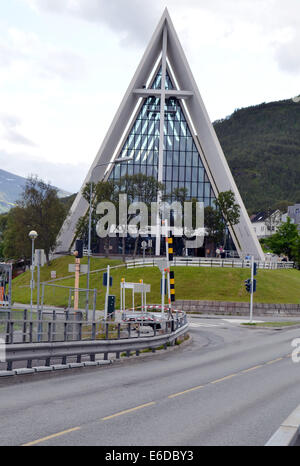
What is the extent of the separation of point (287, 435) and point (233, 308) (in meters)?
39.1

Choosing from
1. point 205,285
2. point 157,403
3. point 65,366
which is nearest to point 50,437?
point 157,403

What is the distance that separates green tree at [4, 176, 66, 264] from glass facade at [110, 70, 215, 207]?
16.5 meters

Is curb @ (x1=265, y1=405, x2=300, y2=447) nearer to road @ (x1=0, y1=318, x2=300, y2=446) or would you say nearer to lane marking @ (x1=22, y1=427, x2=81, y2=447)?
road @ (x1=0, y1=318, x2=300, y2=446)

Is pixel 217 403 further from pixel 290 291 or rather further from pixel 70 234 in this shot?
pixel 70 234

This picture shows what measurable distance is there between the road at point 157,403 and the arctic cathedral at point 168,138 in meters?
66.2

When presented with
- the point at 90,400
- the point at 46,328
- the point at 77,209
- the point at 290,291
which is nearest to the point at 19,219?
the point at 77,209

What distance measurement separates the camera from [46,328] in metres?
16.7

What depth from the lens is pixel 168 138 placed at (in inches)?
3575

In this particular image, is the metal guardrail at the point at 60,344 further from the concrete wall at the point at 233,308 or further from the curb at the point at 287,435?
the concrete wall at the point at 233,308

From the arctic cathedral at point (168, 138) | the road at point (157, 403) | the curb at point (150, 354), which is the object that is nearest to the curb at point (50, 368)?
the road at point (157, 403)

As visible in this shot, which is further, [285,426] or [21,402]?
[21,402]

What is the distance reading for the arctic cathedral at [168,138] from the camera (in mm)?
83562
